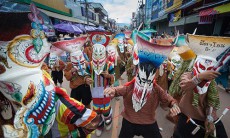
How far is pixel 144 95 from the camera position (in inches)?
74.9

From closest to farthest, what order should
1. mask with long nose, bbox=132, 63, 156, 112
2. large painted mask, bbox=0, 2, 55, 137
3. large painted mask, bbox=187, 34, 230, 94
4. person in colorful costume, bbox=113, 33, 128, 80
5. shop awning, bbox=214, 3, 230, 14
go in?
large painted mask, bbox=0, 2, 55, 137, large painted mask, bbox=187, 34, 230, 94, mask with long nose, bbox=132, 63, 156, 112, person in colorful costume, bbox=113, 33, 128, 80, shop awning, bbox=214, 3, 230, 14

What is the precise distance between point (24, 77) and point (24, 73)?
3cm

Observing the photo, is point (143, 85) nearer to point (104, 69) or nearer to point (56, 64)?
point (104, 69)

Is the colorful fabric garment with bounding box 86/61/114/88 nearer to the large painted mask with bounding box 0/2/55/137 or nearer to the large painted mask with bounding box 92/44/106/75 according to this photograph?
the large painted mask with bounding box 92/44/106/75

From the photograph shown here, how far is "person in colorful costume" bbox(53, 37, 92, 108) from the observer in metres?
2.64

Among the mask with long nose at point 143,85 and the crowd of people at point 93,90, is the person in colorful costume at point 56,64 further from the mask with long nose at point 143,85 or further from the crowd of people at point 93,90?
the mask with long nose at point 143,85

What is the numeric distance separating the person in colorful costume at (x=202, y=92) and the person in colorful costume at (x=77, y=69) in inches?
68.7

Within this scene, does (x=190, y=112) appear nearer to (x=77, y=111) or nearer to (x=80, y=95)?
(x=77, y=111)

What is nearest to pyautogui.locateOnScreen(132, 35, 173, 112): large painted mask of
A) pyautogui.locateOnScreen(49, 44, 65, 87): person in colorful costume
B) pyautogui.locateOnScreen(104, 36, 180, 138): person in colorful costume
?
pyautogui.locateOnScreen(104, 36, 180, 138): person in colorful costume

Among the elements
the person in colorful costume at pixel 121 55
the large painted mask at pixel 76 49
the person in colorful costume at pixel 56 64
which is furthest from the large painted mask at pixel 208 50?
the person in colorful costume at pixel 121 55

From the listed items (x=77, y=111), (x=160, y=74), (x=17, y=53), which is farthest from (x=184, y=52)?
(x=17, y=53)

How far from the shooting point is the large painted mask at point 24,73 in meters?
0.95

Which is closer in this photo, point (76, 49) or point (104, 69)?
point (76, 49)

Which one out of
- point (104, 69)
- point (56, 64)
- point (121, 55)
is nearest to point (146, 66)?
point (104, 69)
